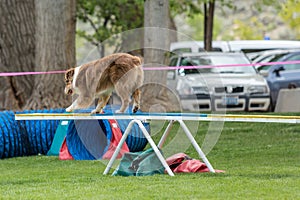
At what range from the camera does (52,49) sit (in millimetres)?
17516

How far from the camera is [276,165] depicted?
11.4 m

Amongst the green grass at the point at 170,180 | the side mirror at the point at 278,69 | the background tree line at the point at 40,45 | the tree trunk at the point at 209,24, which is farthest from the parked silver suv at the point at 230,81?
the green grass at the point at 170,180

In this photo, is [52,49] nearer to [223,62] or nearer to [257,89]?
[223,62]

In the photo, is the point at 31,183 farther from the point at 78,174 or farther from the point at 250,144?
the point at 250,144

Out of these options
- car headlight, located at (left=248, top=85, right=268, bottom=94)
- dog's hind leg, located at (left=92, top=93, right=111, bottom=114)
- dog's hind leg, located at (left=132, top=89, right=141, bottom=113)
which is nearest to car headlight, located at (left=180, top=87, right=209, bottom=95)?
car headlight, located at (left=248, top=85, right=268, bottom=94)

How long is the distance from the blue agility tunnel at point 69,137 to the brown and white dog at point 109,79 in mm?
1505

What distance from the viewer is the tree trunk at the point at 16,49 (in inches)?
747

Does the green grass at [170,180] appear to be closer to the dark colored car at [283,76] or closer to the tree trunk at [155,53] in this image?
the tree trunk at [155,53]

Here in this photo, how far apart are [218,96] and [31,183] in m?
9.79

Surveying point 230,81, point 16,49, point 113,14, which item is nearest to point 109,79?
point 16,49

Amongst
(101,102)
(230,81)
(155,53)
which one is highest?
(101,102)

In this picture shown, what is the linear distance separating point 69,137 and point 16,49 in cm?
683

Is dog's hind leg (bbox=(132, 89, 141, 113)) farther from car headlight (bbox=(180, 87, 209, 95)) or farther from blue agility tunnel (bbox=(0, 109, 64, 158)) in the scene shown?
car headlight (bbox=(180, 87, 209, 95))

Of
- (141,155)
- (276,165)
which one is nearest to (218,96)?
(276,165)
